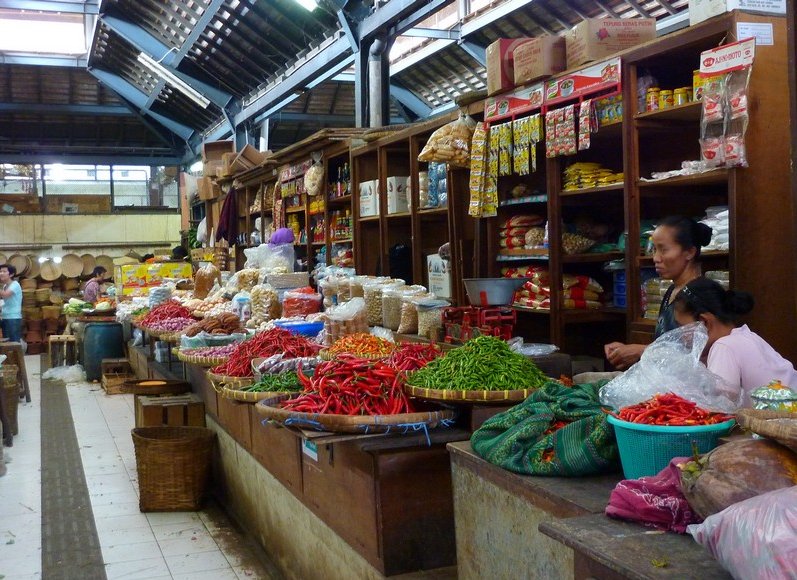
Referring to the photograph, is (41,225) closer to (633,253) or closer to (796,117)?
(633,253)

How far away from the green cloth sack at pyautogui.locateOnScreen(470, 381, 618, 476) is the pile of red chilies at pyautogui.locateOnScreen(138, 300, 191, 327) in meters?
5.74

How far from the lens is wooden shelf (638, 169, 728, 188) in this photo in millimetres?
3506

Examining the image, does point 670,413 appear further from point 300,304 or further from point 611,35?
point 300,304

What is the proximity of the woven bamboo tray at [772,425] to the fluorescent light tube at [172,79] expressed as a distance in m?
12.8

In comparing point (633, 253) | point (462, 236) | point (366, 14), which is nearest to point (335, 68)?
point (366, 14)

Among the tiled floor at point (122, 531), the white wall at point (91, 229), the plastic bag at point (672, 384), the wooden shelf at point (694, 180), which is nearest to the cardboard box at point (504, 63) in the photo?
the wooden shelf at point (694, 180)

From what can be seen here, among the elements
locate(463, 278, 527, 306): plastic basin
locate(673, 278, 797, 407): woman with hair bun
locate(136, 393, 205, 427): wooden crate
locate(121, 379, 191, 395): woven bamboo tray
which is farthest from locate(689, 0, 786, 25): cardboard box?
locate(121, 379, 191, 395): woven bamboo tray

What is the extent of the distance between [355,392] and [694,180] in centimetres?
183

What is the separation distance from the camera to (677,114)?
3.88 m

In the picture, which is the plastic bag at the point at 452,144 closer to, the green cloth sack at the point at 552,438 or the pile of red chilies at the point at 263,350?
the pile of red chilies at the point at 263,350

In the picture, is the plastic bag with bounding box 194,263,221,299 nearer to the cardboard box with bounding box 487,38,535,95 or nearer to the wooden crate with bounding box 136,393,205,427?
the wooden crate with bounding box 136,393,205,427

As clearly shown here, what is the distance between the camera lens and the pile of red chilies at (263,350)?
4.33m

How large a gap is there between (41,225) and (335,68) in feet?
35.2

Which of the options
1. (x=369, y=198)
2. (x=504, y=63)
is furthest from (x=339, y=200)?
(x=504, y=63)
